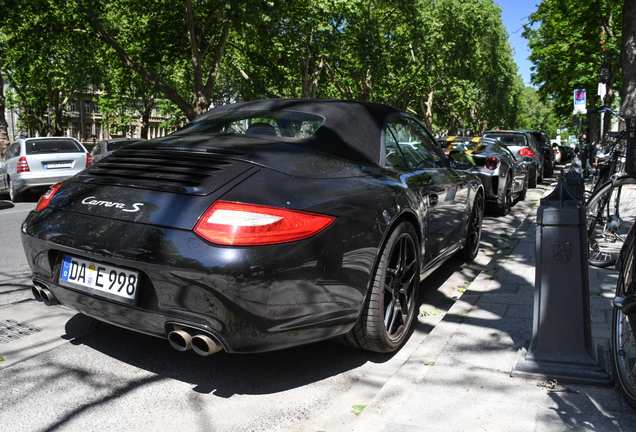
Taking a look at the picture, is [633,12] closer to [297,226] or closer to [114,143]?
[297,226]

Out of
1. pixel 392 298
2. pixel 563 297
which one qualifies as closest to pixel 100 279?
pixel 392 298

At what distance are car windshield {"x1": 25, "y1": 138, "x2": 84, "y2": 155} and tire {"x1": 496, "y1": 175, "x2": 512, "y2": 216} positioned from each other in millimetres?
10120

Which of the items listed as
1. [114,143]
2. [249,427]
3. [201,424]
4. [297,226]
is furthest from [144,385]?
[114,143]

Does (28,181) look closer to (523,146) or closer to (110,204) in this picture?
(110,204)

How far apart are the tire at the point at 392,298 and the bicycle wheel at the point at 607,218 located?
2.58m

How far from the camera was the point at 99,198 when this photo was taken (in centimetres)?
287

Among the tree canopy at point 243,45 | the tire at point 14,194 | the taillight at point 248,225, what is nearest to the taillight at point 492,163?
the taillight at point 248,225

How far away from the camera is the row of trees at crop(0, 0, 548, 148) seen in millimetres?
19869

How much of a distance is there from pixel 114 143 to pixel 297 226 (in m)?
16.0

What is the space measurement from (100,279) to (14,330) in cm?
152

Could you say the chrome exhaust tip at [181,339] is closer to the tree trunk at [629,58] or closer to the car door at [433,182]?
the car door at [433,182]

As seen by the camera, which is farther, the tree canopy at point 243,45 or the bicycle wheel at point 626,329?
the tree canopy at point 243,45

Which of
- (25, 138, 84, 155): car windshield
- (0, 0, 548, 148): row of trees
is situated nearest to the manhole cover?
(25, 138, 84, 155): car windshield

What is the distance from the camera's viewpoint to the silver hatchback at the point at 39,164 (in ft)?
42.4
